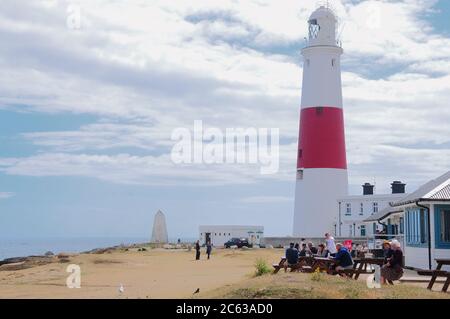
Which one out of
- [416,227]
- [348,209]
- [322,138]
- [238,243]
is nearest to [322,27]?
[322,138]

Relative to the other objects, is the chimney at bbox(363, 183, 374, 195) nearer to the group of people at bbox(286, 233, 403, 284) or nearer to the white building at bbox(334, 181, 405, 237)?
the white building at bbox(334, 181, 405, 237)

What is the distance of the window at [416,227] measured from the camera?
92.2 feet

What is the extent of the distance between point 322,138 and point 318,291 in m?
33.7

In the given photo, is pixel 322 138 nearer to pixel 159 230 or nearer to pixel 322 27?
pixel 322 27

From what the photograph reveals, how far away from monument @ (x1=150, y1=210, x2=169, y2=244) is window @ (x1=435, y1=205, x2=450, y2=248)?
192ft

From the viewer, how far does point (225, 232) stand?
74.6m

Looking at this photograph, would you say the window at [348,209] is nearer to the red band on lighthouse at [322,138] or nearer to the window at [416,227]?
the red band on lighthouse at [322,138]

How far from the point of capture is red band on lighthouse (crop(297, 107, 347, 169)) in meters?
49.5

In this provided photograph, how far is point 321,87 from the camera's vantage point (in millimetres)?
50281

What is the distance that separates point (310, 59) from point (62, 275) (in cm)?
2624

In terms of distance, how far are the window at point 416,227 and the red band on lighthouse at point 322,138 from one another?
1841 centimetres

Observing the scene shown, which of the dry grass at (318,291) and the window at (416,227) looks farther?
the window at (416,227)

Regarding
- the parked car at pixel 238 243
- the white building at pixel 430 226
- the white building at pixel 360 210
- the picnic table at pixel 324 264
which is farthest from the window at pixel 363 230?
the picnic table at pixel 324 264
